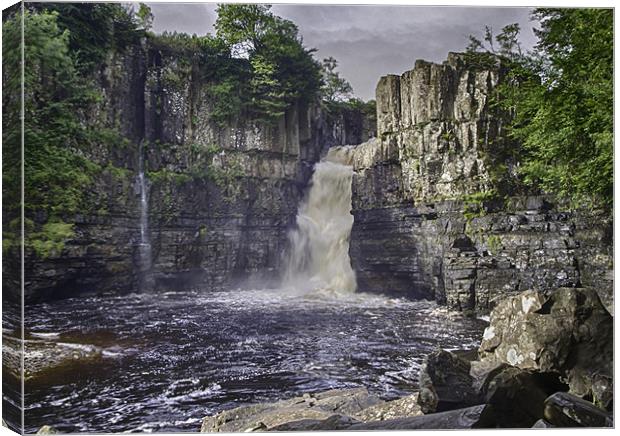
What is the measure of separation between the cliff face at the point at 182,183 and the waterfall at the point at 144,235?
2.7 inches

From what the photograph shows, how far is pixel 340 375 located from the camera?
5293 mm

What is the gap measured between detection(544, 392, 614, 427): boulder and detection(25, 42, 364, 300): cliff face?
3792 millimetres

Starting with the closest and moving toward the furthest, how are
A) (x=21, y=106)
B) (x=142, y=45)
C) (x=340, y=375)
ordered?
(x=21, y=106) < (x=340, y=375) < (x=142, y=45)

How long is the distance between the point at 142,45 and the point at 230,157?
1856 mm

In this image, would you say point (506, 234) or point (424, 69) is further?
point (506, 234)

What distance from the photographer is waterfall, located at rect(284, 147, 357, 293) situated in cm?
718

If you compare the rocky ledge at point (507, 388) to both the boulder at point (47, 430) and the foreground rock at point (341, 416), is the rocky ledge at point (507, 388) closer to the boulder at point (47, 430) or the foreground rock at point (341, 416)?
the foreground rock at point (341, 416)

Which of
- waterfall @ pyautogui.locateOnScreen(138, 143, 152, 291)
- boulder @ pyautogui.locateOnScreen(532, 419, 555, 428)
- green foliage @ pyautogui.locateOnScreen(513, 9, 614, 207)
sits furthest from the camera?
waterfall @ pyautogui.locateOnScreen(138, 143, 152, 291)

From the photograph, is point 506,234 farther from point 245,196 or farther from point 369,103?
point 245,196

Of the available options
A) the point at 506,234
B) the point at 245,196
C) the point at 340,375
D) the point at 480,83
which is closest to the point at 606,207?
the point at 506,234

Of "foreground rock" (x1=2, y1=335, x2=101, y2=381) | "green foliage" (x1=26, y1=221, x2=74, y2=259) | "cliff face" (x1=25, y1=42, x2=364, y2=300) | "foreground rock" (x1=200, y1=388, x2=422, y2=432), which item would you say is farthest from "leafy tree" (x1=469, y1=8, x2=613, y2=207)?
"foreground rock" (x1=2, y1=335, x2=101, y2=381)

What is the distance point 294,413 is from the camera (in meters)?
4.68

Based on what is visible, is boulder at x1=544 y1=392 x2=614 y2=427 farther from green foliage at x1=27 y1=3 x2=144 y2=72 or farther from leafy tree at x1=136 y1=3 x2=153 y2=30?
green foliage at x1=27 y1=3 x2=144 y2=72

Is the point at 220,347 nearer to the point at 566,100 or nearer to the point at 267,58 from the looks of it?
the point at 267,58
